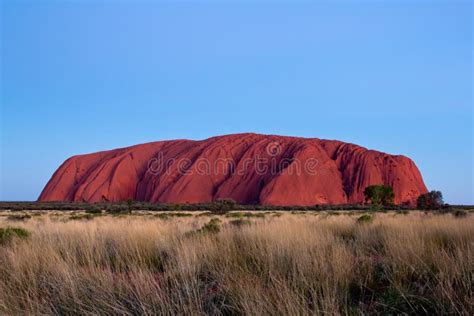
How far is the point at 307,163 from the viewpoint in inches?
2955

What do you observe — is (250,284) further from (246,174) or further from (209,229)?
(246,174)

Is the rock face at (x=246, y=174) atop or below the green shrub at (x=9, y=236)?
atop

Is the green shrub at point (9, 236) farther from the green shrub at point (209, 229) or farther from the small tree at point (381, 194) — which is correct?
the small tree at point (381, 194)

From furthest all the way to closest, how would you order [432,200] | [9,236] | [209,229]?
[432,200] < [209,229] < [9,236]

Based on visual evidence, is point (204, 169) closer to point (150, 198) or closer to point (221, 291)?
point (150, 198)

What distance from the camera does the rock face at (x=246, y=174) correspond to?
73312mm

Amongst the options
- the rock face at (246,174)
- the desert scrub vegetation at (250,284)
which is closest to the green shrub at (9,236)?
the desert scrub vegetation at (250,284)

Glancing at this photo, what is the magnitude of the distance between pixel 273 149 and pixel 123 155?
33.0m

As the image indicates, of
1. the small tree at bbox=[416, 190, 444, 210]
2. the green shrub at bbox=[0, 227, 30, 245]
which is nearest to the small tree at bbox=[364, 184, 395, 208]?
the small tree at bbox=[416, 190, 444, 210]

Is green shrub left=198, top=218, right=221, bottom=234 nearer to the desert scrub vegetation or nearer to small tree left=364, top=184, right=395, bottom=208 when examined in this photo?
the desert scrub vegetation

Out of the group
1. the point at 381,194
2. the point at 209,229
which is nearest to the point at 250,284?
the point at 209,229

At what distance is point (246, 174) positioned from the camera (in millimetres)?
78125

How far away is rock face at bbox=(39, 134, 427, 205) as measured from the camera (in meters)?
73.3

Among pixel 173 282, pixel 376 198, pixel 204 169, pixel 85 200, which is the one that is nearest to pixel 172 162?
pixel 204 169
